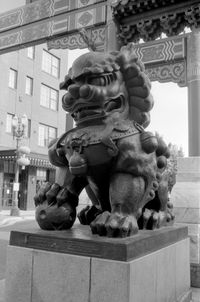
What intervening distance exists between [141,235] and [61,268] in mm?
511

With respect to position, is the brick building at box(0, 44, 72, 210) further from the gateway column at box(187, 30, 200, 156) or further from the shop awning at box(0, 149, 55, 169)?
the gateway column at box(187, 30, 200, 156)

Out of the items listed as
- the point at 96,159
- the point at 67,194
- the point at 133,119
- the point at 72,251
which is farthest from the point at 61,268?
the point at 133,119

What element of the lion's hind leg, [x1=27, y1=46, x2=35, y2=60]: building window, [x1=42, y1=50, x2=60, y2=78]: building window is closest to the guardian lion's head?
the lion's hind leg

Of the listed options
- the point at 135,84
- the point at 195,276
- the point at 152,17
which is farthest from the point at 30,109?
the point at 135,84

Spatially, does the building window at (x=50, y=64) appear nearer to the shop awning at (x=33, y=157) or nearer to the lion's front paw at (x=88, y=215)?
the shop awning at (x=33, y=157)

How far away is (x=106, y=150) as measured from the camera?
1.94 metres

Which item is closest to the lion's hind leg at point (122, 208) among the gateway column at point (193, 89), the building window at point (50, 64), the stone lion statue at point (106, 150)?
the stone lion statue at point (106, 150)

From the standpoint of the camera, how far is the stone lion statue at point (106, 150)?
1932mm

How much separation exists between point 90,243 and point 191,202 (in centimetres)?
214

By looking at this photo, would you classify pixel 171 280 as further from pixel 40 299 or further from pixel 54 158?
pixel 54 158

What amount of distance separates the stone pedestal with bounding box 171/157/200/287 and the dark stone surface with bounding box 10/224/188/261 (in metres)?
1.24

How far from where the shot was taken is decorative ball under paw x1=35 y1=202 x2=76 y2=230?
2027 millimetres

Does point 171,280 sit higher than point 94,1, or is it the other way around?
point 94,1

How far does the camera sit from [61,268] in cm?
174
